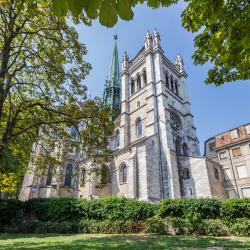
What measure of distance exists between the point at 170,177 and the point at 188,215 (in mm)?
12374

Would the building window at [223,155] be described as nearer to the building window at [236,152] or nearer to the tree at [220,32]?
the building window at [236,152]

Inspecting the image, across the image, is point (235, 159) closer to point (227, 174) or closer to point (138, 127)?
point (227, 174)

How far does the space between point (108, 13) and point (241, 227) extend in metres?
13.5

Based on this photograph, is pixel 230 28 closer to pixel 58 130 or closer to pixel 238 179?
pixel 58 130

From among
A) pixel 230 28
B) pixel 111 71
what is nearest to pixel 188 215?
pixel 230 28

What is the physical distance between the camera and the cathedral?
25.0 metres

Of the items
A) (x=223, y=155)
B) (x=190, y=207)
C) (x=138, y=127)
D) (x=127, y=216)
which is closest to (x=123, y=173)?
(x=138, y=127)

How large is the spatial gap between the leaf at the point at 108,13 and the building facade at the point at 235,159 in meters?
30.6

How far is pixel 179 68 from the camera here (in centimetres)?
3997

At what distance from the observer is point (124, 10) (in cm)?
161

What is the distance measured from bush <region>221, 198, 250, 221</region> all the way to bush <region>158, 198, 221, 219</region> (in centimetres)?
45

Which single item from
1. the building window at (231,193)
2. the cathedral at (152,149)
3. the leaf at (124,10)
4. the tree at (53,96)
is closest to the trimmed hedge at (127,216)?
the cathedral at (152,149)

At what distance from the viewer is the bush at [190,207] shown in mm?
13422

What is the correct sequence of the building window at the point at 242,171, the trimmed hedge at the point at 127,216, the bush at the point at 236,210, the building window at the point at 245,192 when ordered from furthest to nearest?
the building window at the point at 242,171, the building window at the point at 245,192, the bush at the point at 236,210, the trimmed hedge at the point at 127,216
